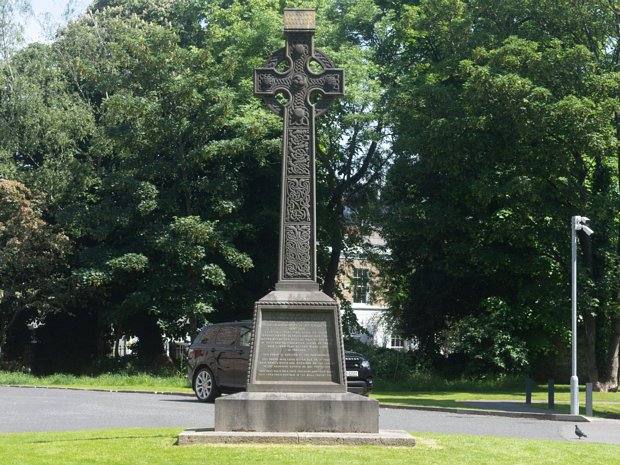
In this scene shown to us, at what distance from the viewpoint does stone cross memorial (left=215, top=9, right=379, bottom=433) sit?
12938mm

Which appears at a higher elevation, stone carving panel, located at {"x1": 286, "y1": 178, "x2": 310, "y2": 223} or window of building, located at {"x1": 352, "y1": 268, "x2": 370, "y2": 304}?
window of building, located at {"x1": 352, "y1": 268, "x2": 370, "y2": 304}

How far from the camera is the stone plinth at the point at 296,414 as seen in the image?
12891 millimetres

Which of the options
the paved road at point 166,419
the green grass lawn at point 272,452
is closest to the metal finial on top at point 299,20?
the green grass lawn at point 272,452

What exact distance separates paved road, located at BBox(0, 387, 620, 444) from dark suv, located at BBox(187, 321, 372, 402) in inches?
27.6

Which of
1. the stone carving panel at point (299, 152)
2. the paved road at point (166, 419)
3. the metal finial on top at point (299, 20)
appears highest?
the metal finial on top at point (299, 20)

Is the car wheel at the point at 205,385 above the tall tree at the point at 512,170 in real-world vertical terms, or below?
below

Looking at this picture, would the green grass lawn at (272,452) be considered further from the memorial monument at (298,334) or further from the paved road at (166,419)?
the paved road at (166,419)

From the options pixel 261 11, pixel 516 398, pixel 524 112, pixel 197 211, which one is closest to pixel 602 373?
pixel 516 398

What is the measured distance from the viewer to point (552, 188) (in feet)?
107

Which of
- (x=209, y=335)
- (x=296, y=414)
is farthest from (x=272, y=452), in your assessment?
(x=209, y=335)

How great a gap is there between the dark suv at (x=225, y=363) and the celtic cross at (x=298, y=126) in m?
9.44

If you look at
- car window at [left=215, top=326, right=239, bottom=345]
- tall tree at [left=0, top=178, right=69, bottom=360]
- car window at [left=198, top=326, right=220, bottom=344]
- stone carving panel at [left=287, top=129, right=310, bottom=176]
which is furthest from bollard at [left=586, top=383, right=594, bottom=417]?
tall tree at [left=0, top=178, right=69, bottom=360]

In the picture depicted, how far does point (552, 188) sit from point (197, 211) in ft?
46.9

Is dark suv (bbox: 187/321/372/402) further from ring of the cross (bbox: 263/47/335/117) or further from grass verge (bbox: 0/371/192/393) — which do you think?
ring of the cross (bbox: 263/47/335/117)
